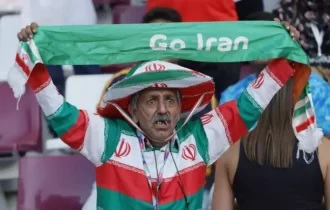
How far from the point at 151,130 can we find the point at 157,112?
64mm

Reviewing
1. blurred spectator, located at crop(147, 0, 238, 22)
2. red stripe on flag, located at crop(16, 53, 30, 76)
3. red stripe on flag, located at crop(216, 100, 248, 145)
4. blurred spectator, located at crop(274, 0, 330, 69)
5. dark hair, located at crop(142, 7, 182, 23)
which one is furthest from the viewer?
blurred spectator, located at crop(274, 0, 330, 69)

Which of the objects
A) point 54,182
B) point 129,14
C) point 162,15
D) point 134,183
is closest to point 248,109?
point 134,183

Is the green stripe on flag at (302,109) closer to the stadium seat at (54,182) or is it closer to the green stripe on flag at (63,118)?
the green stripe on flag at (63,118)

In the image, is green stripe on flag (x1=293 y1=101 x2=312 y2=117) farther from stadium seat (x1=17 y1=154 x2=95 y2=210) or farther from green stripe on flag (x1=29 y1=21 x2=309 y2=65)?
stadium seat (x1=17 y1=154 x2=95 y2=210)

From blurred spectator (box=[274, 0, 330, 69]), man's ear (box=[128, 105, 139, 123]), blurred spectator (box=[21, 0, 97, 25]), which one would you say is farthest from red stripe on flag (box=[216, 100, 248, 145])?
blurred spectator (box=[21, 0, 97, 25])

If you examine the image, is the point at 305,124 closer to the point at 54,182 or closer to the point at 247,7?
Result: the point at 54,182

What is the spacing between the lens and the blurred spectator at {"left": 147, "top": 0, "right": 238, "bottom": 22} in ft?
15.0

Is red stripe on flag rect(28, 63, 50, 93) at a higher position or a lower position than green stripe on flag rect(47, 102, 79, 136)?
higher

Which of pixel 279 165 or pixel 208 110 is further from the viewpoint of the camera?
pixel 208 110

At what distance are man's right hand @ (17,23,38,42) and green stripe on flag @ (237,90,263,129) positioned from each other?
74 cm

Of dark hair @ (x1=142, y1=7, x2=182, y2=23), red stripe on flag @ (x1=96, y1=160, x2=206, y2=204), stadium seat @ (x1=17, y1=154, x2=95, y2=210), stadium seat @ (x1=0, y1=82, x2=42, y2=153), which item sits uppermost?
dark hair @ (x1=142, y1=7, x2=182, y2=23)

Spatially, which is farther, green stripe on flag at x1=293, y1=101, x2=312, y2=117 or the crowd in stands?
the crowd in stands

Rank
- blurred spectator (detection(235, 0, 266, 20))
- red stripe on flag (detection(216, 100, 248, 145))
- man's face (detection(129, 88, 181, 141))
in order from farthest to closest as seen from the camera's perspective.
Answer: blurred spectator (detection(235, 0, 266, 20))
red stripe on flag (detection(216, 100, 248, 145))
man's face (detection(129, 88, 181, 141))

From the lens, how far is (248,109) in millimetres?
2846
